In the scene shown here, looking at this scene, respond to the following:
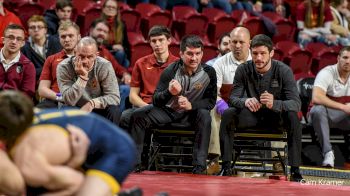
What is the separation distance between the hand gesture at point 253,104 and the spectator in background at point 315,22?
5008 millimetres

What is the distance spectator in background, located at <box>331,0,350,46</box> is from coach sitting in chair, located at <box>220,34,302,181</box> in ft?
16.2

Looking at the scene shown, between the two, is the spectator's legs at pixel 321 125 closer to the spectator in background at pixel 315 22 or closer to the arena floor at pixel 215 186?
the arena floor at pixel 215 186

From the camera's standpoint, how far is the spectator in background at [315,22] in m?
11.4

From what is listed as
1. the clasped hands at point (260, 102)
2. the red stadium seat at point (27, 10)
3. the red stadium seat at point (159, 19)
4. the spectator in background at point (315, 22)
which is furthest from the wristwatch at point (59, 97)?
the spectator in background at point (315, 22)

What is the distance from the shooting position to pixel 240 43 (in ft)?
24.1

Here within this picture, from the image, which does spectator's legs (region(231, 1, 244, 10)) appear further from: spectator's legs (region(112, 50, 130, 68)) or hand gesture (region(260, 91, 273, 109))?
hand gesture (region(260, 91, 273, 109))

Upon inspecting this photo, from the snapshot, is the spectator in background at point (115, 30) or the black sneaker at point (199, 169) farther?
the spectator in background at point (115, 30)

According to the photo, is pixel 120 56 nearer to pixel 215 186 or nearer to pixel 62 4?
pixel 62 4

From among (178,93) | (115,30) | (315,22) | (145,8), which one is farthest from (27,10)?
(315,22)

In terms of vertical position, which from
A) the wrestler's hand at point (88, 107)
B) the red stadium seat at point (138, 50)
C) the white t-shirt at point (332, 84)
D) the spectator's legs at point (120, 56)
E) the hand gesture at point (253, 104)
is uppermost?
the red stadium seat at point (138, 50)

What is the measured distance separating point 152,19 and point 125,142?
22.1ft

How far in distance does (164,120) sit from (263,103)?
0.81 meters

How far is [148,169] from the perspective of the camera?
268 inches

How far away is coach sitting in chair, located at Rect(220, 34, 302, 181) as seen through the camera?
6.41 meters
